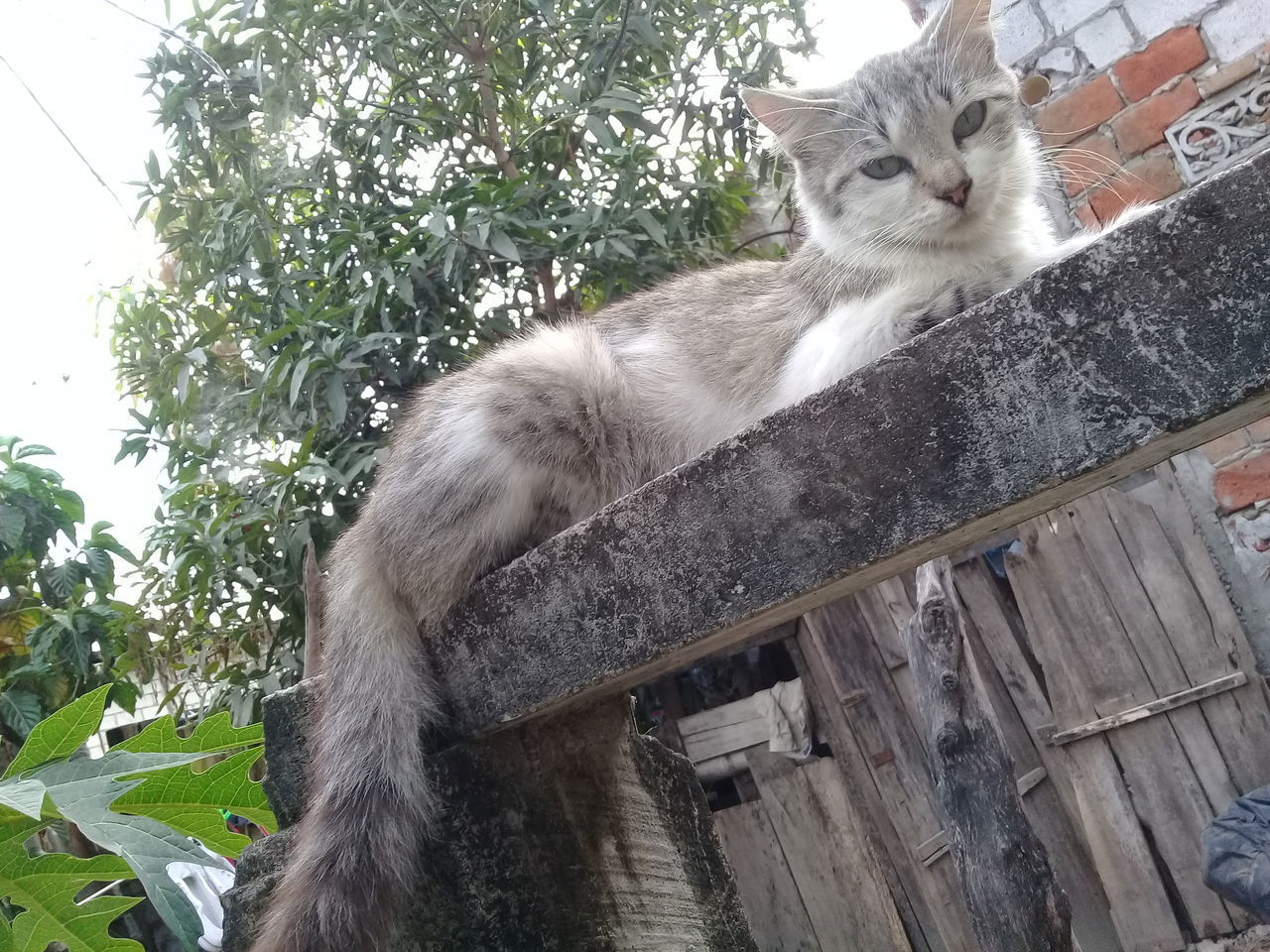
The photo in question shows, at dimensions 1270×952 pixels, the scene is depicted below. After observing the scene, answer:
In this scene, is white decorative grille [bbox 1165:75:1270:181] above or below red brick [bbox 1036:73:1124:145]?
below

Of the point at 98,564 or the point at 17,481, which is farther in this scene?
the point at 98,564

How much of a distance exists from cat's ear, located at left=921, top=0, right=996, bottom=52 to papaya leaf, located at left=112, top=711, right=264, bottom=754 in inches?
73.9

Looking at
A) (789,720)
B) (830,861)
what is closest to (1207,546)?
(789,720)

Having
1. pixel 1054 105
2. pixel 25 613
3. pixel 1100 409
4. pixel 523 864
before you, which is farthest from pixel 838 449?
pixel 25 613

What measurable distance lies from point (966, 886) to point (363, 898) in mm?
2074

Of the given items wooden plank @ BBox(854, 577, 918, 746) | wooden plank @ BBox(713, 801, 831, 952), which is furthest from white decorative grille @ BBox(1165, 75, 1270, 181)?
wooden plank @ BBox(713, 801, 831, 952)

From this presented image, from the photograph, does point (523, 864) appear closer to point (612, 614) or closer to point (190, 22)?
point (612, 614)

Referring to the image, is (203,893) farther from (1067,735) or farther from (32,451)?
(1067,735)

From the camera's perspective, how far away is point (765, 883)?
15.8 ft

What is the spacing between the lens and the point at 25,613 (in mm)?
4012

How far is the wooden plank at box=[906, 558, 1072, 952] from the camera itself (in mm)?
2807

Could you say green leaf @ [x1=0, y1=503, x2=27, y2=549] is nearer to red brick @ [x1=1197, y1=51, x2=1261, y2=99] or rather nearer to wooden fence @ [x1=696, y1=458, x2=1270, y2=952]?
wooden fence @ [x1=696, y1=458, x2=1270, y2=952]

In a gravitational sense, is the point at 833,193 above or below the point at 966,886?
above

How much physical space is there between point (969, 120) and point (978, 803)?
6.37 feet
